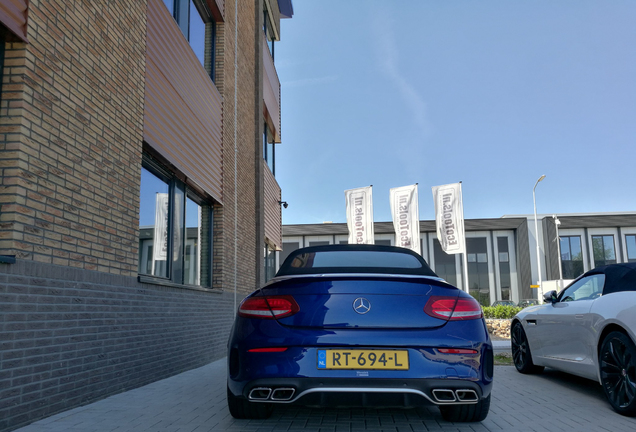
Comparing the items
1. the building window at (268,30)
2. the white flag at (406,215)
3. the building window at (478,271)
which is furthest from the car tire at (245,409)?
the building window at (478,271)

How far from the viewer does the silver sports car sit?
4.46 m

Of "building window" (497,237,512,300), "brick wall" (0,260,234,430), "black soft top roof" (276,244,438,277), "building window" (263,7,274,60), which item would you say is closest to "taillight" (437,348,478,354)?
"black soft top roof" (276,244,438,277)

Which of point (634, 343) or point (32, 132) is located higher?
point (32, 132)

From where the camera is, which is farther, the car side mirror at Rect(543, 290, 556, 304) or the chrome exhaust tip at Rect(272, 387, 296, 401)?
the car side mirror at Rect(543, 290, 556, 304)

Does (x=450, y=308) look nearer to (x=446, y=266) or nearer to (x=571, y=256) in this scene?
(x=446, y=266)

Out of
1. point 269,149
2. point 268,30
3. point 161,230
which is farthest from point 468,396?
point 268,30

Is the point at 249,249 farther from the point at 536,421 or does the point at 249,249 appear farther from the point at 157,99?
the point at 536,421

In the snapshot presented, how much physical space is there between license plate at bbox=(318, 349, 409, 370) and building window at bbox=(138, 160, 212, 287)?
13.1 feet

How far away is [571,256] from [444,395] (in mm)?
44528

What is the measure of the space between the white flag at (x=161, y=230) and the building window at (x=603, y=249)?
4263cm

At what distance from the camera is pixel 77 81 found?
4945 mm

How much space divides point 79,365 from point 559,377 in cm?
551

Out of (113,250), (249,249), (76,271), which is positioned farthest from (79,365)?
(249,249)

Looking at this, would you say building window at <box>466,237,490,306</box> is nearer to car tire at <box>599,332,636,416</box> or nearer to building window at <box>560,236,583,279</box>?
building window at <box>560,236,583,279</box>
